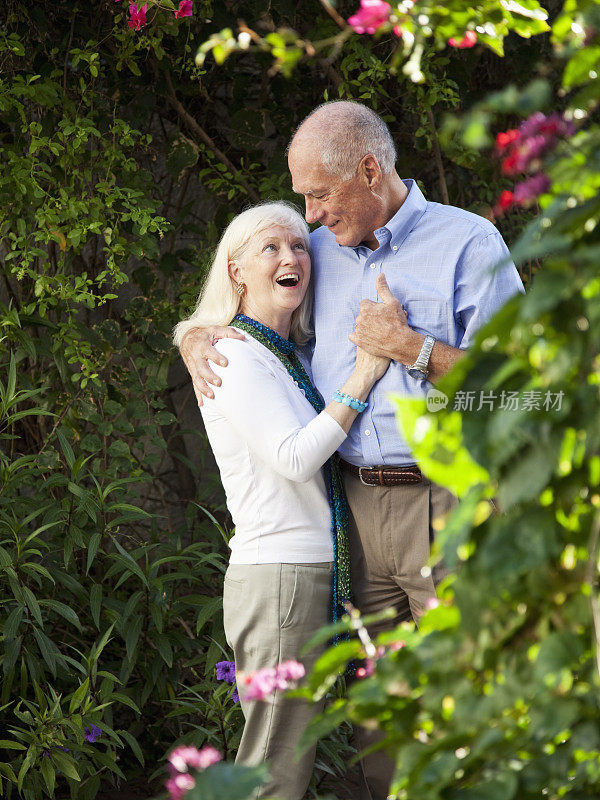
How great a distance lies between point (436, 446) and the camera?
79 cm

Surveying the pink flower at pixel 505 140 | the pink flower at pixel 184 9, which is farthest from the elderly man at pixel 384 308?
the pink flower at pixel 505 140

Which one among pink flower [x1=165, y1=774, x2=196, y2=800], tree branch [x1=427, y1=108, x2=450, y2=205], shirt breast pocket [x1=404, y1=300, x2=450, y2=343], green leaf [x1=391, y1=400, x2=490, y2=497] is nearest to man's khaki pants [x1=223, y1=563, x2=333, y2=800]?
shirt breast pocket [x1=404, y1=300, x2=450, y2=343]

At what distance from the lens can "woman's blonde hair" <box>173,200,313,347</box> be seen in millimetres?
2148

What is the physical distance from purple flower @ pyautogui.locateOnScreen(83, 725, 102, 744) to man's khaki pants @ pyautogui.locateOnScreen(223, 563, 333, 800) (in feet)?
1.73

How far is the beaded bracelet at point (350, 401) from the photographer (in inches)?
76.3

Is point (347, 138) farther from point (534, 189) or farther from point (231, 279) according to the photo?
point (534, 189)

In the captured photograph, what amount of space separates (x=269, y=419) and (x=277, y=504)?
190mm

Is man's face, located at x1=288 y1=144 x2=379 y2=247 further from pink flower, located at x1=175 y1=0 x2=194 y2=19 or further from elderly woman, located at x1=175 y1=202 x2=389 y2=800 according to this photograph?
pink flower, located at x1=175 y1=0 x2=194 y2=19

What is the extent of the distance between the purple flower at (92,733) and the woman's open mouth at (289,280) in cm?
124

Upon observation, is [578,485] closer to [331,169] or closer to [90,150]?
[331,169]

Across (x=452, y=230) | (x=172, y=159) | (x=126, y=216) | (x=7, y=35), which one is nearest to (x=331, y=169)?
(x=452, y=230)

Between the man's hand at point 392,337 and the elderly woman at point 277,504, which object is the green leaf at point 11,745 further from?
the man's hand at point 392,337

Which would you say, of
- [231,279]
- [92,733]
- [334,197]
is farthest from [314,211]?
[92,733]

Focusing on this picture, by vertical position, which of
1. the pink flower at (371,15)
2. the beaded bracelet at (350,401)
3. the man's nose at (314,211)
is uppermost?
the pink flower at (371,15)
